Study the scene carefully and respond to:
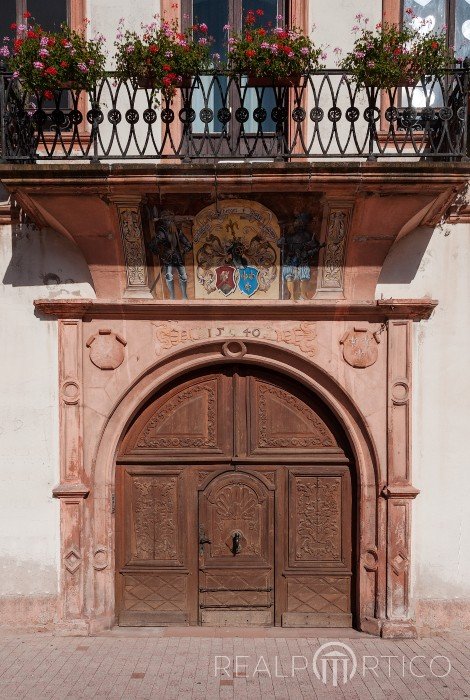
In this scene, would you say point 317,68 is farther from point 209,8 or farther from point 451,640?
point 451,640

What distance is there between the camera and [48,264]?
25.6ft

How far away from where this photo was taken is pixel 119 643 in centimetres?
759

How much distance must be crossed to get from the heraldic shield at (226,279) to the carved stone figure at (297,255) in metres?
0.45

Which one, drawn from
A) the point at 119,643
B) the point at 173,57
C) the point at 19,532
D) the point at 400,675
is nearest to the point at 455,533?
the point at 400,675

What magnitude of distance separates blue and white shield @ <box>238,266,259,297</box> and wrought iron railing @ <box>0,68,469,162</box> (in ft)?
3.27

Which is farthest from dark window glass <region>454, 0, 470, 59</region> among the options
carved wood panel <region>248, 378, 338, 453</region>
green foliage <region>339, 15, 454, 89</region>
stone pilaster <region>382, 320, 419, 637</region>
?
carved wood panel <region>248, 378, 338, 453</region>

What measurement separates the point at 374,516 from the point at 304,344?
5.55 feet

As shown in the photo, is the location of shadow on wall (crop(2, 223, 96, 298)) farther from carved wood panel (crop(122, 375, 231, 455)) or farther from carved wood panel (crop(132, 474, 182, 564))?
carved wood panel (crop(132, 474, 182, 564))

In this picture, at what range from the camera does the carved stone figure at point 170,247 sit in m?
7.60

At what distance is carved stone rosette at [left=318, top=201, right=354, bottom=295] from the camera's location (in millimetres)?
7453

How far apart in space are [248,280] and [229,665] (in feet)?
10.8

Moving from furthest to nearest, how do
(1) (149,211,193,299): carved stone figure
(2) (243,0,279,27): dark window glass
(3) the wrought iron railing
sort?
(2) (243,0,279,27): dark window glass, (1) (149,211,193,299): carved stone figure, (3) the wrought iron railing

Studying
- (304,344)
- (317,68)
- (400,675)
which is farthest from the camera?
(304,344)

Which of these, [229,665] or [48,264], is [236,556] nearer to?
[229,665]
